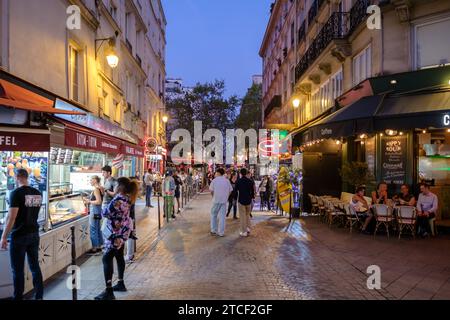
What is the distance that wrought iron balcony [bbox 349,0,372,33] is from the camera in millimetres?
14842

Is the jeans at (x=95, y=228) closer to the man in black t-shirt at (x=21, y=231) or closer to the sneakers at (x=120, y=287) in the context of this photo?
the sneakers at (x=120, y=287)

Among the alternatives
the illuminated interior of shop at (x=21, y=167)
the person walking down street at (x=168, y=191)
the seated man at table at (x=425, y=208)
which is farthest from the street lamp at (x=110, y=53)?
the seated man at table at (x=425, y=208)

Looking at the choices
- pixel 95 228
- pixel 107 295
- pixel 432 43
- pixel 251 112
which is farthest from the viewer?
pixel 251 112

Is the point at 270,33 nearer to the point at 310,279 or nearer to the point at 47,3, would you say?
the point at 47,3

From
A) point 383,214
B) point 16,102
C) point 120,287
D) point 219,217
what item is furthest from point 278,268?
point 16,102

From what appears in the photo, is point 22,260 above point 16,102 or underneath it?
underneath

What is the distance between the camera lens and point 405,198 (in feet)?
39.7

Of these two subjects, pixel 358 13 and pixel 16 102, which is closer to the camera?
pixel 16 102

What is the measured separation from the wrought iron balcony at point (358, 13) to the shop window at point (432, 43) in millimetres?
2254

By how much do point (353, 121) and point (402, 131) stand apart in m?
2.25

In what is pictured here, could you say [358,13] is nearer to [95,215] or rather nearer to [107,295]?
[95,215]

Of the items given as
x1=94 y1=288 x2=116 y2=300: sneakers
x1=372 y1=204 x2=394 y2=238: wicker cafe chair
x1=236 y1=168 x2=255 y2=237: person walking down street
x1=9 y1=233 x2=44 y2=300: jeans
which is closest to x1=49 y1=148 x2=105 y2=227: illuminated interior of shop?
x1=9 y1=233 x2=44 y2=300: jeans

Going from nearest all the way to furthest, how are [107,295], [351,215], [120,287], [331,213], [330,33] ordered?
[107,295] < [120,287] < [351,215] < [331,213] < [330,33]
